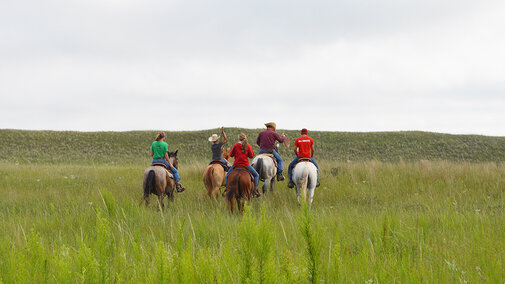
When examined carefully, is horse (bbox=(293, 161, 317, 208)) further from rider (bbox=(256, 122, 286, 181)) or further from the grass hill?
the grass hill

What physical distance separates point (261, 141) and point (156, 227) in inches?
253

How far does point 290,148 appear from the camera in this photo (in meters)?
46.6

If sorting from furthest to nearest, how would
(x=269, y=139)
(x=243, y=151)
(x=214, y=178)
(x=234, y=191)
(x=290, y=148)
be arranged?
(x=290, y=148), (x=269, y=139), (x=214, y=178), (x=243, y=151), (x=234, y=191)

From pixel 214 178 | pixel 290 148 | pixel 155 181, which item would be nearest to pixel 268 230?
pixel 155 181

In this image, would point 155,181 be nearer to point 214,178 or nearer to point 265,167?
point 214,178

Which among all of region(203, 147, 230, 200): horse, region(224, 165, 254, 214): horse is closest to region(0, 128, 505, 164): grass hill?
region(203, 147, 230, 200): horse

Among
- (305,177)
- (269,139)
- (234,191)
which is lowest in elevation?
(234,191)

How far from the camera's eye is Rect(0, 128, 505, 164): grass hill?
4034 centimetres

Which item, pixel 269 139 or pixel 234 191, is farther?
pixel 269 139

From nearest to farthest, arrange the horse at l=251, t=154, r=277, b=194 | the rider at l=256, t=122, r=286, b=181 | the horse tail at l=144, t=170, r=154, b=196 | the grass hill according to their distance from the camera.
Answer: the horse tail at l=144, t=170, r=154, b=196 < the horse at l=251, t=154, r=277, b=194 < the rider at l=256, t=122, r=286, b=181 < the grass hill

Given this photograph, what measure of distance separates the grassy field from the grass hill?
25366mm

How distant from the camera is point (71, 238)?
220 inches

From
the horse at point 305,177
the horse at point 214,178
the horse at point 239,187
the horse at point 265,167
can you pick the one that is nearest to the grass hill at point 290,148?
the horse at point 265,167

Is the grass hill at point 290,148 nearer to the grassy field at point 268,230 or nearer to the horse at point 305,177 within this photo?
the grassy field at point 268,230
